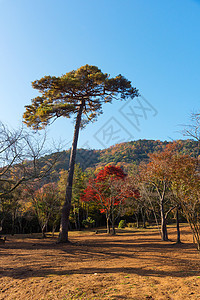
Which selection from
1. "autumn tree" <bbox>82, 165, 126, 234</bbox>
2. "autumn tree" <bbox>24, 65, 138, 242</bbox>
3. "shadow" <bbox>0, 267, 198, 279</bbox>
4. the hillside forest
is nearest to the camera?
"shadow" <bbox>0, 267, 198, 279</bbox>

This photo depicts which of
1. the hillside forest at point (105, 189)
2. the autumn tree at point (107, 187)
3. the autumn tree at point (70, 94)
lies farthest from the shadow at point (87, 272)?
the autumn tree at point (107, 187)

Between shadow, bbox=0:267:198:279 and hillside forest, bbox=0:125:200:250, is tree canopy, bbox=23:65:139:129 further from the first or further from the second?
shadow, bbox=0:267:198:279

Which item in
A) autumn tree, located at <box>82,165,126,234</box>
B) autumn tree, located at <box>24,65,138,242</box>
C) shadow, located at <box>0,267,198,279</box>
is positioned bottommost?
shadow, located at <box>0,267,198,279</box>

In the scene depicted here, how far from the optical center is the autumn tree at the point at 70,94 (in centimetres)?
1196

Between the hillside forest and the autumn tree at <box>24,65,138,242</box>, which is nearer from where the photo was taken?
the hillside forest

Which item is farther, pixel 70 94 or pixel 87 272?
pixel 70 94

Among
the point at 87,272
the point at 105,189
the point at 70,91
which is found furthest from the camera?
the point at 105,189

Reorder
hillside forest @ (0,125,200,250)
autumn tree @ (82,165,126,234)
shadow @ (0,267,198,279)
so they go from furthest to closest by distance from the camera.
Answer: autumn tree @ (82,165,126,234) → hillside forest @ (0,125,200,250) → shadow @ (0,267,198,279)

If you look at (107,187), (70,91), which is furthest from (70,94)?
(107,187)

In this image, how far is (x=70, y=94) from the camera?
13.4 meters

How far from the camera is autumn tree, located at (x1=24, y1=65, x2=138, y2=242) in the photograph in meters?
12.0

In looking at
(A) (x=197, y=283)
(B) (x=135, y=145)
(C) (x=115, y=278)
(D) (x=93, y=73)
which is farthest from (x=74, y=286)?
(B) (x=135, y=145)

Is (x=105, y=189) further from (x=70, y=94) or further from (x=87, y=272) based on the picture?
(x=87, y=272)

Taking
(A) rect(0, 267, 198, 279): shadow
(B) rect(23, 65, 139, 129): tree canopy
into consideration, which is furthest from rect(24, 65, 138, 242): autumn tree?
(A) rect(0, 267, 198, 279): shadow
